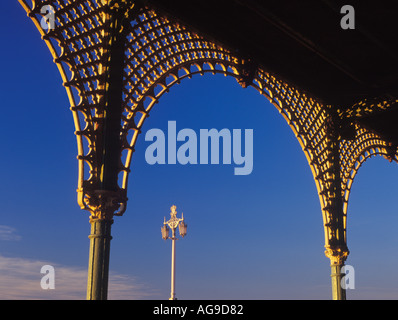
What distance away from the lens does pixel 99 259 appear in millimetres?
6727

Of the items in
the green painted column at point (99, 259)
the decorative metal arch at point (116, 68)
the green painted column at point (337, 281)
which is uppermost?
the decorative metal arch at point (116, 68)

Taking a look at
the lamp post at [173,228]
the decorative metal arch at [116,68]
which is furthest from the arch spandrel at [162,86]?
the lamp post at [173,228]

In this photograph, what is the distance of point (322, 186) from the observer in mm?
12789

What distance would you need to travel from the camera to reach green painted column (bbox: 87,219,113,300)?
21.9 ft

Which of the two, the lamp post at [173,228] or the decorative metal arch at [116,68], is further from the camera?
the lamp post at [173,228]

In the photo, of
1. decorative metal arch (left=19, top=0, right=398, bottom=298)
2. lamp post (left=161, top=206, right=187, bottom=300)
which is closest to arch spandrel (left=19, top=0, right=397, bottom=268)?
decorative metal arch (left=19, top=0, right=398, bottom=298)

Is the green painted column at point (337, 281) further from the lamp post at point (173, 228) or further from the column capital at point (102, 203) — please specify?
the column capital at point (102, 203)

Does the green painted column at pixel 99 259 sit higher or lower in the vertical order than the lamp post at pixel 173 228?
lower

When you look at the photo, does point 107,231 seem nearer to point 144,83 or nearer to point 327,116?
point 144,83

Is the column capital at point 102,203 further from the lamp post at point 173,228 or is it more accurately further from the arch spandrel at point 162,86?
the lamp post at point 173,228

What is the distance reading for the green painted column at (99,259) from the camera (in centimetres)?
666

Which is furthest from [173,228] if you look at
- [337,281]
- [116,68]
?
[116,68]

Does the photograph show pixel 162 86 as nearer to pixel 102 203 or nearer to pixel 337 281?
pixel 102 203

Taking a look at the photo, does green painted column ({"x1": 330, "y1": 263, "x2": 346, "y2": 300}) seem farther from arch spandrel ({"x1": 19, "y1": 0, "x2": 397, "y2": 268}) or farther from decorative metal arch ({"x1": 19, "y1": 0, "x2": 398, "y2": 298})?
decorative metal arch ({"x1": 19, "y1": 0, "x2": 398, "y2": 298})
